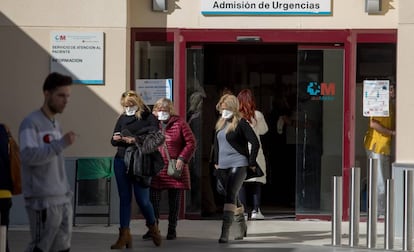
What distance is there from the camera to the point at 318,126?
14664 mm

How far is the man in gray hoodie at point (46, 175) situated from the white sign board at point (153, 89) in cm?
675

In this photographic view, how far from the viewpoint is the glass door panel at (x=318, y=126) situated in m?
14.5

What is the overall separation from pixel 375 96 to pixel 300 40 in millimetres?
1344

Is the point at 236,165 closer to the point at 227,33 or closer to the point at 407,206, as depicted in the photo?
the point at 407,206

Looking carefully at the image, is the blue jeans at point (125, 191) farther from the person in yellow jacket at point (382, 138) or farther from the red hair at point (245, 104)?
the person in yellow jacket at point (382, 138)

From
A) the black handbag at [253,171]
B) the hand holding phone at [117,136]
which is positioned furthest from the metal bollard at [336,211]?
the hand holding phone at [117,136]

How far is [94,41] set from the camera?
14055 mm

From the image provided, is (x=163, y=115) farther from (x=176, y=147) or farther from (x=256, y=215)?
(x=256, y=215)

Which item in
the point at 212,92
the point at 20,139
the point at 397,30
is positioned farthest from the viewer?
the point at 212,92

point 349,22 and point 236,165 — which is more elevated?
point 349,22

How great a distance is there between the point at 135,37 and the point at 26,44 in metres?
1.58

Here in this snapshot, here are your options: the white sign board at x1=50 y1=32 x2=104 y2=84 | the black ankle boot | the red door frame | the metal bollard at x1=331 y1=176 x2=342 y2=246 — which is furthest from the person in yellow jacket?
the white sign board at x1=50 y1=32 x2=104 y2=84

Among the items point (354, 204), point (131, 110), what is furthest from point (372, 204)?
point (131, 110)

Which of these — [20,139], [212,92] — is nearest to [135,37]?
[212,92]
